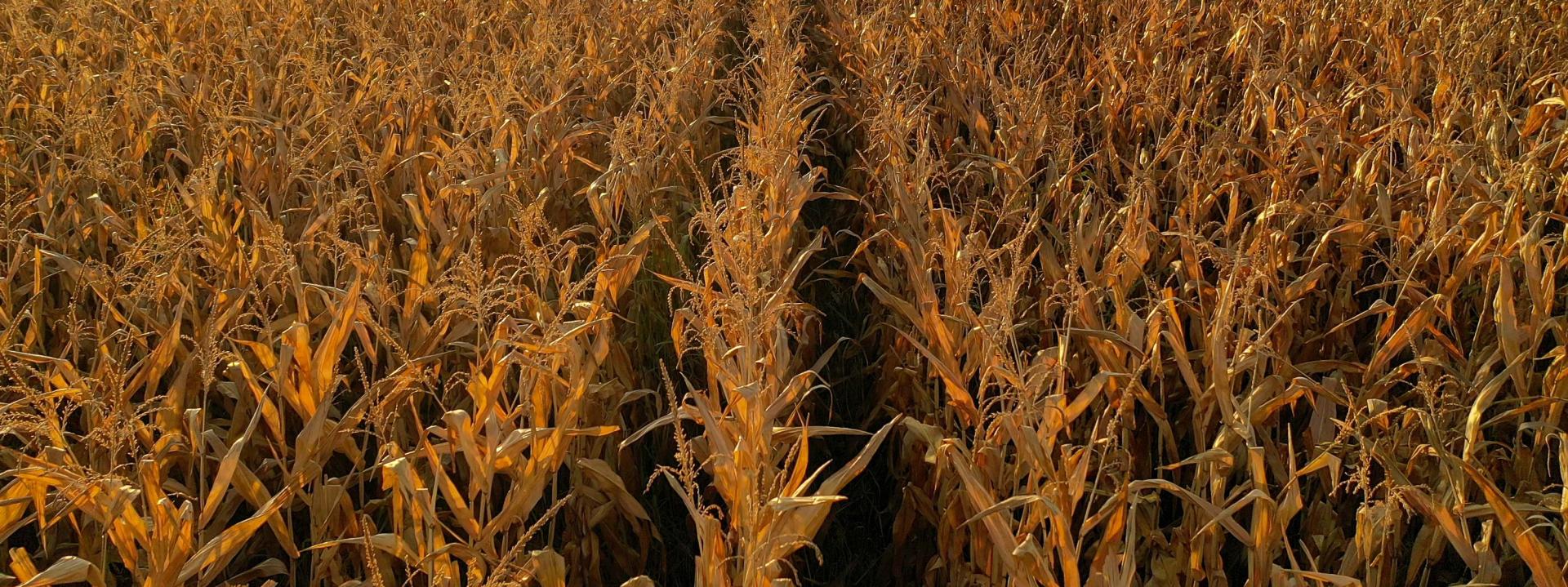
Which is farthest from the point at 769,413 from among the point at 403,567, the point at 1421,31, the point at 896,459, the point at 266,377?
the point at 1421,31

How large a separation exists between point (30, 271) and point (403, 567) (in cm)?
111

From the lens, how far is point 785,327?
2.02m

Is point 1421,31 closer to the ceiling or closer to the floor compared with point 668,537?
closer to the ceiling

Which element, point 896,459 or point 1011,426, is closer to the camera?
point 1011,426

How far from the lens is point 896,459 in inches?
77.9

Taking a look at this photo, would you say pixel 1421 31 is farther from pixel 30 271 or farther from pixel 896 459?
pixel 30 271

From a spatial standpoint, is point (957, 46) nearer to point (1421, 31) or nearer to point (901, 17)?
point (901, 17)

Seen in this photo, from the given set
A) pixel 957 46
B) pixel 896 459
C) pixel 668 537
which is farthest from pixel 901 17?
pixel 668 537

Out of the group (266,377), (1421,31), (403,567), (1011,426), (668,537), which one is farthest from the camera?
(1421,31)

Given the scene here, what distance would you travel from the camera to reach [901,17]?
12.7ft

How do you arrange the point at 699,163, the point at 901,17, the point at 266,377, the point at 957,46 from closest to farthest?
the point at 266,377 → the point at 699,163 → the point at 957,46 → the point at 901,17

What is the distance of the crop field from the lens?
125 centimetres

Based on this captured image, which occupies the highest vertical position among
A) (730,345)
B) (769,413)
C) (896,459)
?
(769,413)

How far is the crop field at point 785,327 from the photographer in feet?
4.09
